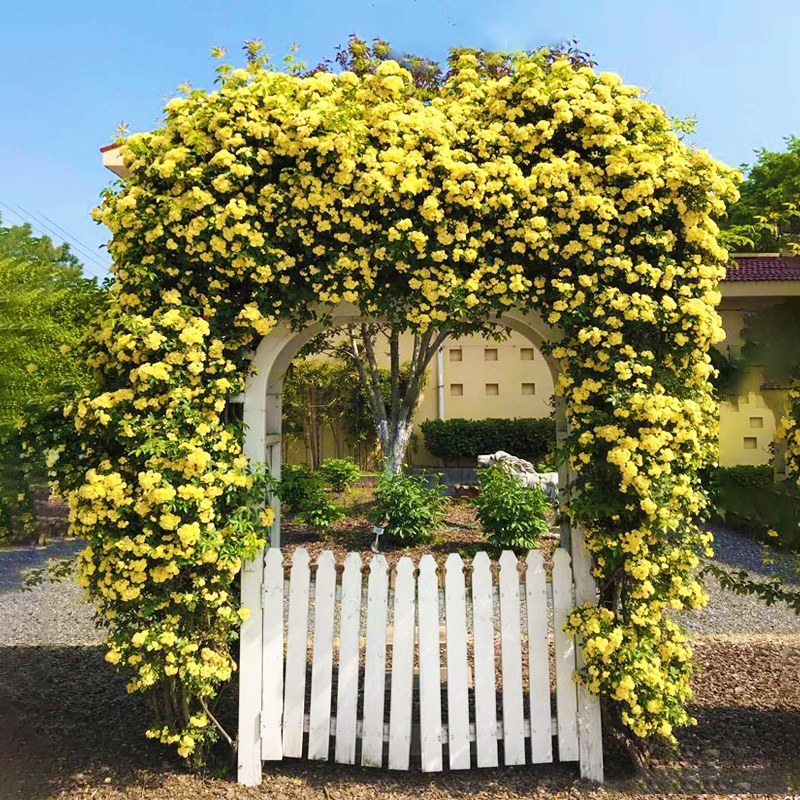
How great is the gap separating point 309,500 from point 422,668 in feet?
17.8

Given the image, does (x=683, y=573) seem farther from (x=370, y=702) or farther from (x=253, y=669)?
(x=253, y=669)

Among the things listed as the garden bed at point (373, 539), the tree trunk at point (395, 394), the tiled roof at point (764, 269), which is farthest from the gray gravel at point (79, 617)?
the tiled roof at point (764, 269)

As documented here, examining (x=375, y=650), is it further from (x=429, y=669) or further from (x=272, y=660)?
(x=272, y=660)

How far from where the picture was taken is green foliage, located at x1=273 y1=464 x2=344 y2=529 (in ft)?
26.9

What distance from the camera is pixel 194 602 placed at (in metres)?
2.77

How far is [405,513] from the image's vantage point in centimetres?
745

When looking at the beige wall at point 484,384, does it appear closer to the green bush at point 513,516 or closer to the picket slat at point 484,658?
the green bush at point 513,516

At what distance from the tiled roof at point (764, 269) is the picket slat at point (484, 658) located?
32.1 ft

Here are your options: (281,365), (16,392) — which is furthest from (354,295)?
(16,392)

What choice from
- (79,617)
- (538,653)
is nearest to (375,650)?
(538,653)

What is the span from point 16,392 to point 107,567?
2300 millimetres

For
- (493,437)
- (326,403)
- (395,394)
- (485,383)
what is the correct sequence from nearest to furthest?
(395,394) < (493,437) < (326,403) < (485,383)

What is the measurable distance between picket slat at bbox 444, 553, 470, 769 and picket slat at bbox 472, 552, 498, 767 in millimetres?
58

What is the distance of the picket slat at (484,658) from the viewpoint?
9.77 feet
